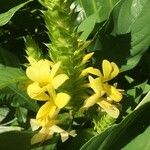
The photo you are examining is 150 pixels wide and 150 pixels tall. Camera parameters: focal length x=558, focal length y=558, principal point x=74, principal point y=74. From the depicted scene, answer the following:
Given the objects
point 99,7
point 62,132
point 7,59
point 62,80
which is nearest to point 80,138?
point 62,132

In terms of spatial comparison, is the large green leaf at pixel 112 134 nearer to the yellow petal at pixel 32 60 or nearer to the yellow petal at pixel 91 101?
the yellow petal at pixel 91 101

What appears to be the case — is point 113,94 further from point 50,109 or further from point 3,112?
point 3,112

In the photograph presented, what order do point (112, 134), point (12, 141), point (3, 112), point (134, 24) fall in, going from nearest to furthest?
point (112, 134) < point (12, 141) < point (134, 24) < point (3, 112)

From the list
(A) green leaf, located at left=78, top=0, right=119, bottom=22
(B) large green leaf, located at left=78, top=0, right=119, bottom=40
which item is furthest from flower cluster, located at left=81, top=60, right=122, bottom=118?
(A) green leaf, located at left=78, top=0, right=119, bottom=22

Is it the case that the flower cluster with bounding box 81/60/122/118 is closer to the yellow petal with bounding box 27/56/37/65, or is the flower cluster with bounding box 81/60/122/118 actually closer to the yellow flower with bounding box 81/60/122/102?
the yellow flower with bounding box 81/60/122/102

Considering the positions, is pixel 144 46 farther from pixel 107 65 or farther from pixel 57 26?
pixel 57 26

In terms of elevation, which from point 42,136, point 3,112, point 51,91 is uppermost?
point 51,91

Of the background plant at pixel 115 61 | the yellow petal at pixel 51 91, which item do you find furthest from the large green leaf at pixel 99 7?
the yellow petal at pixel 51 91

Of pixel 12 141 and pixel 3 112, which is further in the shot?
pixel 3 112
